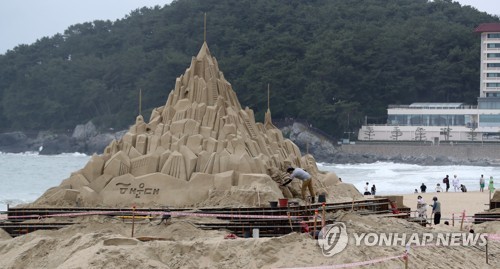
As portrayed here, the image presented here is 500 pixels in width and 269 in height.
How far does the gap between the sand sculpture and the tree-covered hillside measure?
5105 cm

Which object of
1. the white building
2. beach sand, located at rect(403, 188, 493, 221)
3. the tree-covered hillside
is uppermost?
the tree-covered hillside

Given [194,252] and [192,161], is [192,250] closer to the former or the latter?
[194,252]

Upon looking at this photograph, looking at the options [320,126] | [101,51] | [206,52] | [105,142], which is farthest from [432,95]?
[206,52]

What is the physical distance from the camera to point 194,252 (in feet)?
46.5

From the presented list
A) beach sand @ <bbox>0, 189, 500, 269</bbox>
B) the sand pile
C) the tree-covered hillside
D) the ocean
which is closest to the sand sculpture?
beach sand @ <bbox>0, 189, 500, 269</bbox>

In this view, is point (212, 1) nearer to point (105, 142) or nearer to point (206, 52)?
point (105, 142)

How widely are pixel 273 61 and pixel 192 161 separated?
63989 millimetres

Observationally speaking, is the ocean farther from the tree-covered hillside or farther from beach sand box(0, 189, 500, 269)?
beach sand box(0, 189, 500, 269)

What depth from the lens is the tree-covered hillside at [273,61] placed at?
3324 inches

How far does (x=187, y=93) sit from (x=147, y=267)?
34.1ft

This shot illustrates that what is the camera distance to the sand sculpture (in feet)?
68.4

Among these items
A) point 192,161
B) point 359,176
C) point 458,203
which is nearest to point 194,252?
point 192,161

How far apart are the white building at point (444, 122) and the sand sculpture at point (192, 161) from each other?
193 feet

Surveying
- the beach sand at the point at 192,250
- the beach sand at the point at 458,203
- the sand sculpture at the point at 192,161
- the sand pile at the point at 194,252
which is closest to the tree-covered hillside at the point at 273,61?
the beach sand at the point at 458,203
